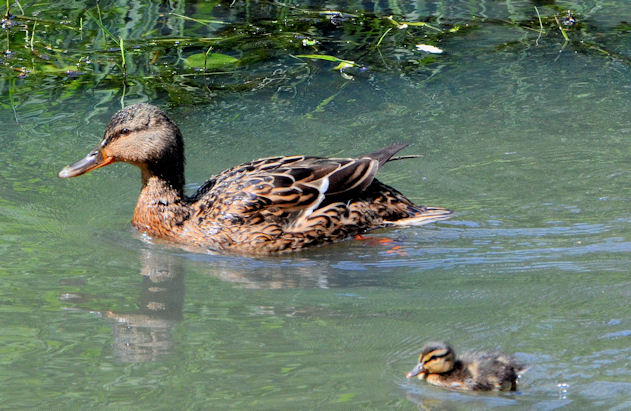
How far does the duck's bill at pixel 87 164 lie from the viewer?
6.68m

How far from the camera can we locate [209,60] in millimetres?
9406

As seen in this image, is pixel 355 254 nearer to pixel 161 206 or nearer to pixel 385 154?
pixel 385 154

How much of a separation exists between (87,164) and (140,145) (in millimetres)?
371

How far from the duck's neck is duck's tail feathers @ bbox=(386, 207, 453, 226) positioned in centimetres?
143

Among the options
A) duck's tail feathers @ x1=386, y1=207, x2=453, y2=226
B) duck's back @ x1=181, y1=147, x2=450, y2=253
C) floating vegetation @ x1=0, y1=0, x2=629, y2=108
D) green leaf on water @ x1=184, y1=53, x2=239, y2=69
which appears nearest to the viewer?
duck's back @ x1=181, y1=147, x2=450, y2=253

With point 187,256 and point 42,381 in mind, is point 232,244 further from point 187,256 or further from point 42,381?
point 42,381

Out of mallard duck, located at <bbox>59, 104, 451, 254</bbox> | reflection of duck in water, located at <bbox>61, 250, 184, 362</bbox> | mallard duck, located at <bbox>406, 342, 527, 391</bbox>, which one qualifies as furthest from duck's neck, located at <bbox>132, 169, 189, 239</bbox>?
mallard duck, located at <bbox>406, 342, 527, 391</bbox>

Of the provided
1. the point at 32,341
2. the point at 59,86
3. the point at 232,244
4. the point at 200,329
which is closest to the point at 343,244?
the point at 232,244

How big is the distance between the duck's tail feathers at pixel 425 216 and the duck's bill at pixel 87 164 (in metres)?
1.98

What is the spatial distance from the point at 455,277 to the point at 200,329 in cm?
154

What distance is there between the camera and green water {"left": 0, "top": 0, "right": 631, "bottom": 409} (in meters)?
4.45

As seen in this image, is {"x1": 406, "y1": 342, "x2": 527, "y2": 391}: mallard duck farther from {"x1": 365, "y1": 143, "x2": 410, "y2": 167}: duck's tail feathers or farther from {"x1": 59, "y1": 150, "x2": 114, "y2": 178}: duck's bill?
{"x1": 59, "y1": 150, "x2": 114, "y2": 178}: duck's bill

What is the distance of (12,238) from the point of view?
6.27 meters

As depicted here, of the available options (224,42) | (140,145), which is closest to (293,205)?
(140,145)
